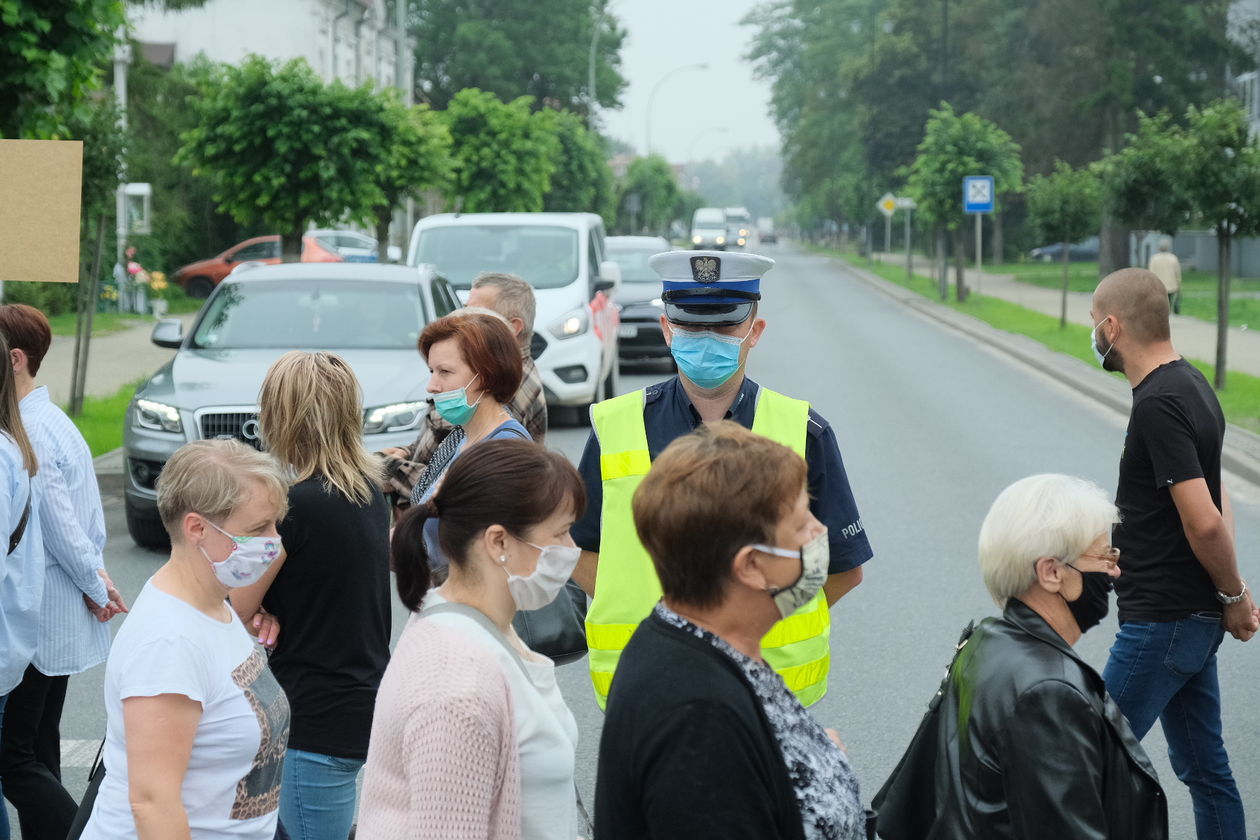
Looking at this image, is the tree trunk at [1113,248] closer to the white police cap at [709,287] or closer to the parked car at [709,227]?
the parked car at [709,227]

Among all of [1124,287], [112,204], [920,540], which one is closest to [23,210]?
[1124,287]

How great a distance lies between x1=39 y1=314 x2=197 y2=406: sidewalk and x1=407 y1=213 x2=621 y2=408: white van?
337cm

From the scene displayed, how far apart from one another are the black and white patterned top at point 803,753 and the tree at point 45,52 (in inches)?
389

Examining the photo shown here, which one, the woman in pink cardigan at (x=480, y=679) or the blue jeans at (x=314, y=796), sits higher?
the woman in pink cardigan at (x=480, y=679)

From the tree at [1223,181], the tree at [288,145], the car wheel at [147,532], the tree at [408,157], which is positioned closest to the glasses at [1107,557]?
the car wheel at [147,532]

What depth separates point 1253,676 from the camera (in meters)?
7.16

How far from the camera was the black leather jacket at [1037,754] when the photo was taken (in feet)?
9.43

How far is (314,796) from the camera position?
12.6 feet

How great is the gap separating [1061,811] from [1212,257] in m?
53.4

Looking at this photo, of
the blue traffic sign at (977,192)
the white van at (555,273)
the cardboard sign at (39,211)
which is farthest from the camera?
the blue traffic sign at (977,192)

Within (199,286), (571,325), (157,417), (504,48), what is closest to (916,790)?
(157,417)

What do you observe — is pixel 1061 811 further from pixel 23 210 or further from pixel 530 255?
pixel 530 255

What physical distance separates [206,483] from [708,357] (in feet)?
4.41

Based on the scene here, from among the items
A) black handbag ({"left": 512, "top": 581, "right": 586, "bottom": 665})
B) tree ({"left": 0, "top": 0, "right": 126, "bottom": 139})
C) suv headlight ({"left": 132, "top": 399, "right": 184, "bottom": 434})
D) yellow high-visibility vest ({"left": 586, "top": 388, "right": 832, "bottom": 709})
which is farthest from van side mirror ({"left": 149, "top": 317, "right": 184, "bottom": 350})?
yellow high-visibility vest ({"left": 586, "top": 388, "right": 832, "bottom": 709})
